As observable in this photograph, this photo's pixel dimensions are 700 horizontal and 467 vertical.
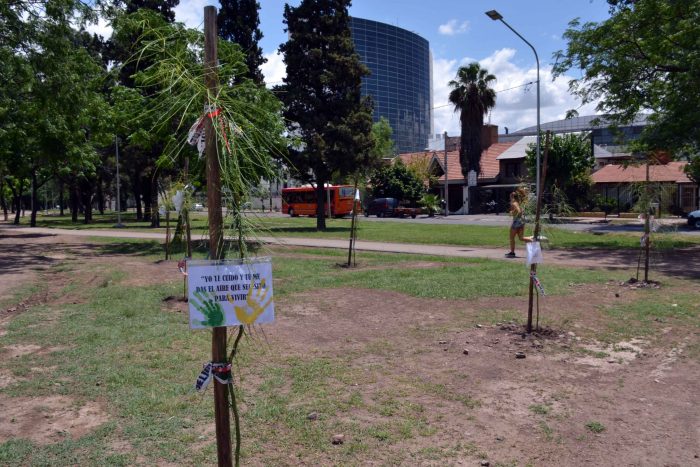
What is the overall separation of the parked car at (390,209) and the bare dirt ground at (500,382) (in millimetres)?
42938

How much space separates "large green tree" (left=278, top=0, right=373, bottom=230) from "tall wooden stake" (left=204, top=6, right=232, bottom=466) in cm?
2694

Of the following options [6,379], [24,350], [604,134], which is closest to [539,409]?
[6,379]

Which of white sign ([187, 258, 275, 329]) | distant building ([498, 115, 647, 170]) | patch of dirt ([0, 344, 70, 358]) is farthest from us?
distant building ([498, 115, 647, 170])

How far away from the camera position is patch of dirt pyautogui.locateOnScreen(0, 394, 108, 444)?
4766 mm

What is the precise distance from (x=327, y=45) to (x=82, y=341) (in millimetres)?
25902

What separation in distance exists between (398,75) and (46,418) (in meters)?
129

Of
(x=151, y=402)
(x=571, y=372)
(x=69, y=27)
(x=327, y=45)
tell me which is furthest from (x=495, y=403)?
(x=327, y=45)

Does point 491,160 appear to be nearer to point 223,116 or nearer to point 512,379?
point 512,379

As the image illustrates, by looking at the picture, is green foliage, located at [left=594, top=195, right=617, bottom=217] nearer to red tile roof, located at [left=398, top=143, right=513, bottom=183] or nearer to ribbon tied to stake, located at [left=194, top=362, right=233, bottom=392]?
red tile roof, located at [left=398, top=143, right=513, bottom=183]

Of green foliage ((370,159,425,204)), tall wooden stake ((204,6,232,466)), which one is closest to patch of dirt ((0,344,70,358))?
tall wooden stake ((204,6,232,466))

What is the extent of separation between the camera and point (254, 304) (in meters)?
3.17

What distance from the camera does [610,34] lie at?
1945 centimetres

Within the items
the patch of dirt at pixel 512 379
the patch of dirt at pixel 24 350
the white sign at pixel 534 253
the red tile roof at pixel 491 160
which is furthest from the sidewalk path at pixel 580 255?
the red tile roof at pixel 491 160

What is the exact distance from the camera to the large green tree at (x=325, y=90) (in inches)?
1197
